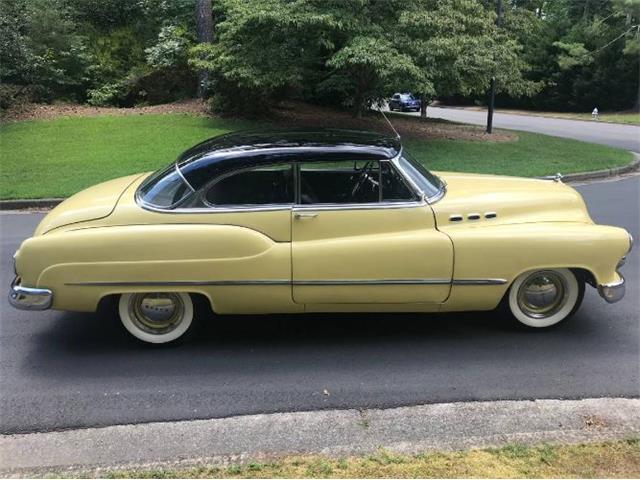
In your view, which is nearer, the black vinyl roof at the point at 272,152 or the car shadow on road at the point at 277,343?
the car shadow on road at the point at 277,343

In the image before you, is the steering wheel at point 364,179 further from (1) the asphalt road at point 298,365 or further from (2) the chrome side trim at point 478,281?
(1) the asphalt road at point 298,365

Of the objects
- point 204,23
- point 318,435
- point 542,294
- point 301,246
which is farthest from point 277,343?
point 204,23

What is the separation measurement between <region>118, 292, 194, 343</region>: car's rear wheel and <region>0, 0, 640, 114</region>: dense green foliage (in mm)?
9845

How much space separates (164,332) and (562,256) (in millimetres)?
2743

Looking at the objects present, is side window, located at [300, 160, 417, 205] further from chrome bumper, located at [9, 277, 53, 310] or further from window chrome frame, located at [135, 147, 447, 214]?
chrome bumper, located at [9, 277, 53, 310]

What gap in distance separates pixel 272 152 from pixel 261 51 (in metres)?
11.0

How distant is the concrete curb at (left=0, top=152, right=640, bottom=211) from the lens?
9234 mm

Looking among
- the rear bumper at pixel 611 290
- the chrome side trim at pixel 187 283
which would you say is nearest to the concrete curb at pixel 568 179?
the chrome side trim at pixel 187 283

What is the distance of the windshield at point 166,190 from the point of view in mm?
4098

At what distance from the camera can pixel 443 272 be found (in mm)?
4043

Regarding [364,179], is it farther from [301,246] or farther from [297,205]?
[301,246]

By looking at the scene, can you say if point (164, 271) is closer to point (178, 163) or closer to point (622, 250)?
point (178, 163)

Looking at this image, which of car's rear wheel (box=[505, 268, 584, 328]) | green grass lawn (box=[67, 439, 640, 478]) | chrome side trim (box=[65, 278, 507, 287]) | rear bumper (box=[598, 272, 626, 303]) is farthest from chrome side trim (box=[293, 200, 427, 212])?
green grass lawn (box=[67, 439, 640, 478])

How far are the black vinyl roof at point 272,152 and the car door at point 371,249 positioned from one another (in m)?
0.13
